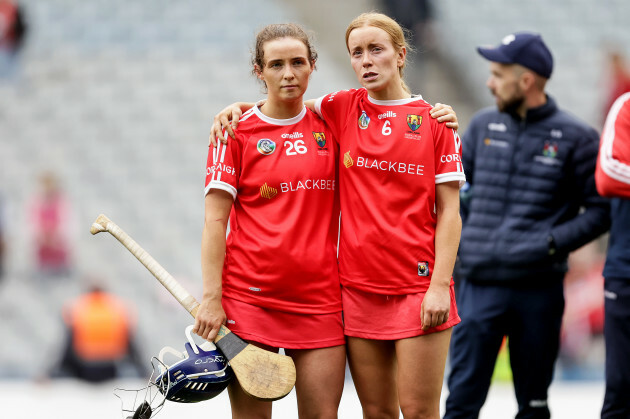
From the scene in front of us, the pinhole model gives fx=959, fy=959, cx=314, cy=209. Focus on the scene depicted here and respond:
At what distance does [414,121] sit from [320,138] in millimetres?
355

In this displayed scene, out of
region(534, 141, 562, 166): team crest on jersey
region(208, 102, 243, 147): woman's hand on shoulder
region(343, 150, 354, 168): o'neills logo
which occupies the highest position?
region(208, 102, 243, 147): woman's hand on shoulder

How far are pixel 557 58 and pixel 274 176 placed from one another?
30.5ft

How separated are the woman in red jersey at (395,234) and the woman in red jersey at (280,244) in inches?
3.5

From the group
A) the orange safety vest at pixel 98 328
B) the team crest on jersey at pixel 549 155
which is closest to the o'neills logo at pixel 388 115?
the team crest on jersey at pixel 549 155

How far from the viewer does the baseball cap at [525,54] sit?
4.54 metres

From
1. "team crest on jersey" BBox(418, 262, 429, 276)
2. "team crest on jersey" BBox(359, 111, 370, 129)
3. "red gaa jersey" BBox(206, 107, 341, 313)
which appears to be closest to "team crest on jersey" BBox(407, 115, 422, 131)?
"team crest on jersey" BBox(359, 111, 370, 129)

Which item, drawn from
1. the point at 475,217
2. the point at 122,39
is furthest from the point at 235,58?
the point at 475,217

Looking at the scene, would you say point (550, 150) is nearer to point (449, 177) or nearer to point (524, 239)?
point (524, 239)

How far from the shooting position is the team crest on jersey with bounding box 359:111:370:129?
3.55 m

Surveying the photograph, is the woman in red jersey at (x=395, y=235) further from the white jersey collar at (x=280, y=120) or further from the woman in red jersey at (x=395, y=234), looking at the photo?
the white jersey collar at (x=280, y=120)

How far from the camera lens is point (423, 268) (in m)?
3.48

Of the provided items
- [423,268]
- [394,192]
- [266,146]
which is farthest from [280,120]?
[423,268]

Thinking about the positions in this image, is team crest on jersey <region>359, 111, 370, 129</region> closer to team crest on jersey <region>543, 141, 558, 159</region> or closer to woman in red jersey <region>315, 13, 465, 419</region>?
woman in red jersey <region>315, 13, 465, 419</region>

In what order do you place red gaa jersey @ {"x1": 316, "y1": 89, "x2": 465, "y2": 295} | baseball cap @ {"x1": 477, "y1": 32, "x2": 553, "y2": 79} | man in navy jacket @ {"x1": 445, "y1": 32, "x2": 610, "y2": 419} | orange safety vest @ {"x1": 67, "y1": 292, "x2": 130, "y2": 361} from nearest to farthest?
red gaa jersey @ {"x1": 316, "y1": 89, "x2": 465, "y2": 295}, man in navy jacket @ {"x1": 445, "y1": 32, "x2": 610, "y2": 419}, baseball cap @ {"x1": 477, "y1": 32, "x2": 553, "y2": 79}, orange safety vest @ {"x1": 67, "y1": 292, "x2": 130, "y2": 361}
